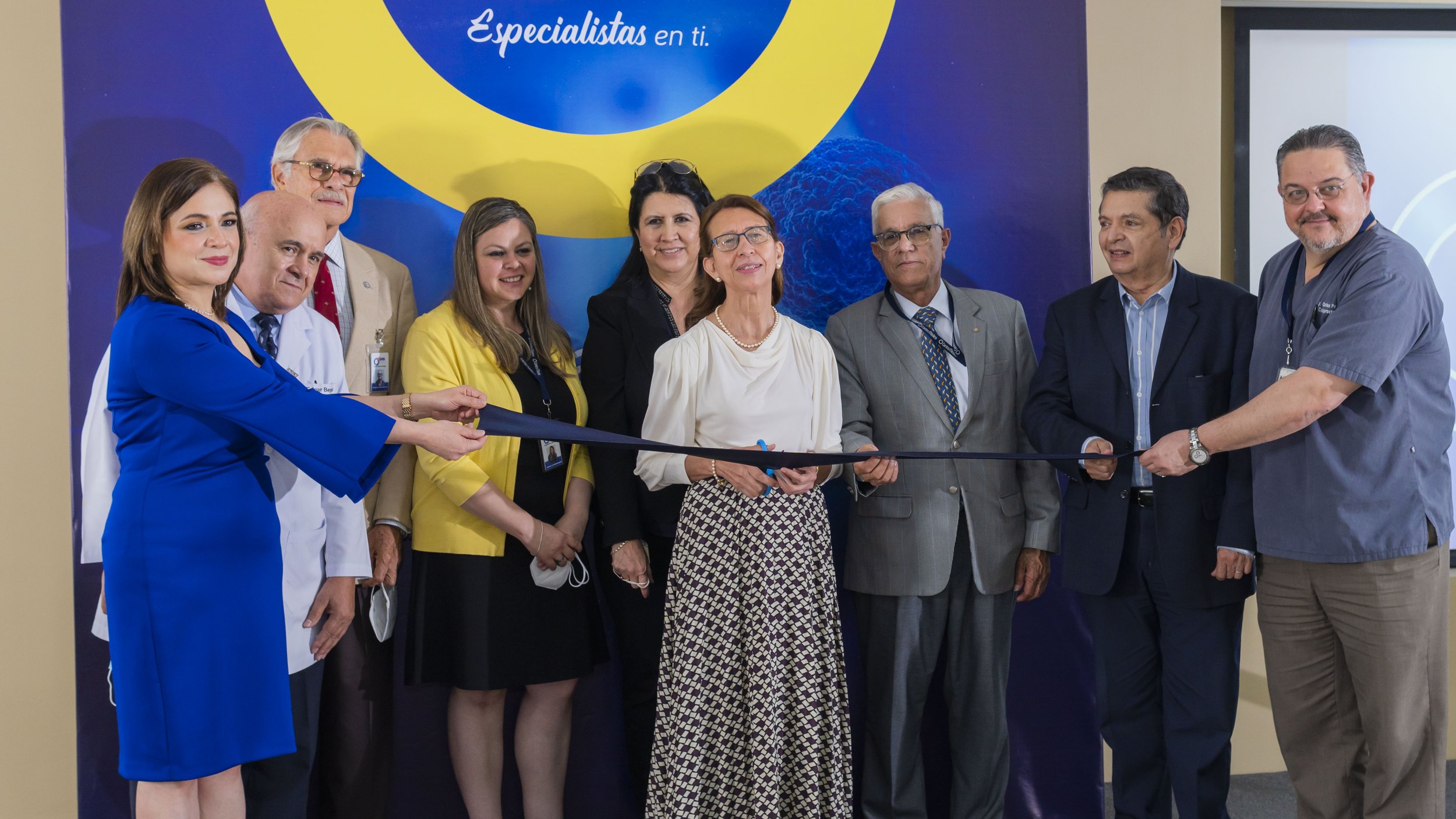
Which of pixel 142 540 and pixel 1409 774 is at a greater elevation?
pixel 142 540

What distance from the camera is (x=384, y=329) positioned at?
315 cm

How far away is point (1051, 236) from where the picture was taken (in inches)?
147

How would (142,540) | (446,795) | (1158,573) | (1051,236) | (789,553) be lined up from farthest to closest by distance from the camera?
1. (1051,236)
2. (446,795)
3. (1158,573)
4. (789,553)
5. (142,540)

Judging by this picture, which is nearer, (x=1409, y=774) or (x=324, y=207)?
(x=1409, y=774)

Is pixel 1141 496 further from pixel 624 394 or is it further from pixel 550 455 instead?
pixel 550 455

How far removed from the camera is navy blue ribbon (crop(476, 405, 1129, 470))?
2408 millimetres

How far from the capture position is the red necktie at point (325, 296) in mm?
2973

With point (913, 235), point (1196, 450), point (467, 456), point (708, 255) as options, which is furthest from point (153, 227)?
point (1196, 450)

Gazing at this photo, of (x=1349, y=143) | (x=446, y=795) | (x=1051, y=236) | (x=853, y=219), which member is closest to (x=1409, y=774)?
(x=1349, y=143)

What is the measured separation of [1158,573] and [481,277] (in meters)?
2.29

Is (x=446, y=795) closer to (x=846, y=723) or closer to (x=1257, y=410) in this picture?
(x=846, y=723)

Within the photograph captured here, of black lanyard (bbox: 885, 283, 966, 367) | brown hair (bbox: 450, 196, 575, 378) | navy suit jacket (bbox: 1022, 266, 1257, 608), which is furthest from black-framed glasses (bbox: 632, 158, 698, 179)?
navy suit jacket (bbox: 1022, 266, 1257, 608)

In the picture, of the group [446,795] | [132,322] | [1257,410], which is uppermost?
[132,322]

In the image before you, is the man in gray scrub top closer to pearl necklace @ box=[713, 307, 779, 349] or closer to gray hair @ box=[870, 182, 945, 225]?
gray hair @ box=[870, 182, 945, 225]
